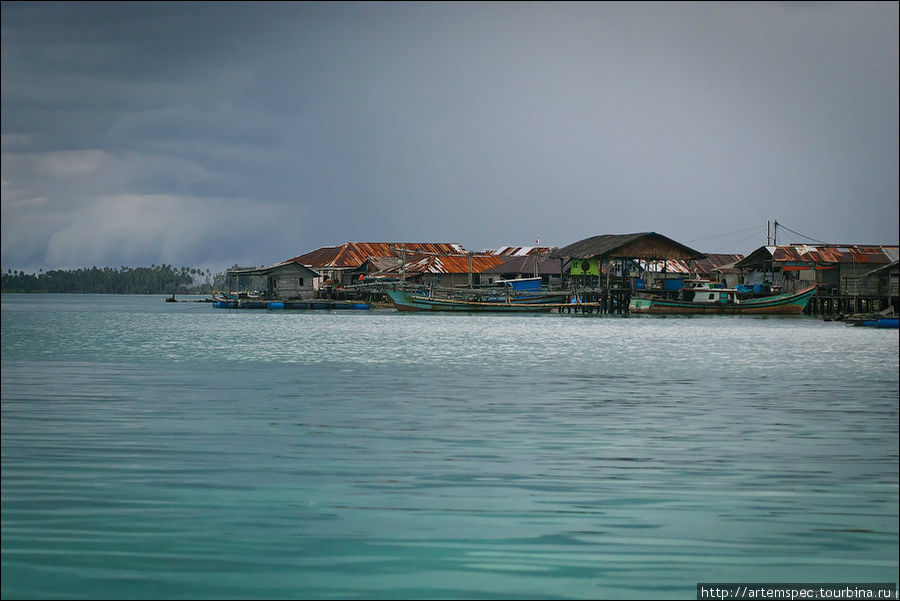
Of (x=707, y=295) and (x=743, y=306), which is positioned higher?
(x=707, y=295)

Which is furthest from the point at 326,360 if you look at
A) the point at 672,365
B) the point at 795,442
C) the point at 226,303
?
the point at 226,303

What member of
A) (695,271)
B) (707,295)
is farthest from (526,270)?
(695,271)

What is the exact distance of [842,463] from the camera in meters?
10.8

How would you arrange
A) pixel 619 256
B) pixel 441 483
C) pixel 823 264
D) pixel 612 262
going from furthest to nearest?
pixel 612 262
pixel 823 264
pixel 619 256
pixel 441 483

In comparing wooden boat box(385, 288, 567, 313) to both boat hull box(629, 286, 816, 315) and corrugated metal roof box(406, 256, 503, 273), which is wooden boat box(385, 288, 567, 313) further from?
boat hull box(629, 286, 816, 315)

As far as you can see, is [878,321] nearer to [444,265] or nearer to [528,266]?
[528,266]

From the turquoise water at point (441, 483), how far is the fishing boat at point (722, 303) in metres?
44.1

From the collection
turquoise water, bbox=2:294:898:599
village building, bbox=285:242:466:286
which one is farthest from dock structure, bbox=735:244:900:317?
turquoise water, bbox=2:294:898:599

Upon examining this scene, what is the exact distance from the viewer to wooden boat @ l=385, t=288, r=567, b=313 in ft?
226

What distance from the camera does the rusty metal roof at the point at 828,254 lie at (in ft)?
219

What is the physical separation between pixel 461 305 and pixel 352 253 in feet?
72.4

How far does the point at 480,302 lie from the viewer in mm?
70375

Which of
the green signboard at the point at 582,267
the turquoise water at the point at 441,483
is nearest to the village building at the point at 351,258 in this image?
the green signboard at the point at 582,267

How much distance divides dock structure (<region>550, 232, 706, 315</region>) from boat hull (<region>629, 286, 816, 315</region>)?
192 cm
